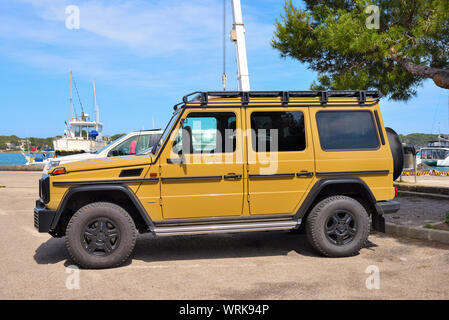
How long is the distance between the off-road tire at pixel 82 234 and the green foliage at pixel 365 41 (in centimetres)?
633

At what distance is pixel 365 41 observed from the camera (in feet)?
28.7

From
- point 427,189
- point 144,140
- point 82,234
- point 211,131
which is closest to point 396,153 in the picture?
point 211,131

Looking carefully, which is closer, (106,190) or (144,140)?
(106,190)

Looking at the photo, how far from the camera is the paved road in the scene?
13.7ft

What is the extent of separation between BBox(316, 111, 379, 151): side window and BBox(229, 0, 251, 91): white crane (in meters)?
5.74

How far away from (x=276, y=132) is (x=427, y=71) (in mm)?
5213

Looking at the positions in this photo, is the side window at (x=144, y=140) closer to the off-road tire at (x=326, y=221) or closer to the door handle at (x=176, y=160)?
the door handle at (x=176, y=160)

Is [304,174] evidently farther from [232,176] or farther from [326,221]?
[232,176]

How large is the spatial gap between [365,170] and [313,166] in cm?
76

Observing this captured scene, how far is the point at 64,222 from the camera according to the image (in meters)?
5.47

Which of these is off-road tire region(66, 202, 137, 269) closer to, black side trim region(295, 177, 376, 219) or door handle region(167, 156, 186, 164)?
door handle region(167, 156, 186, 164)

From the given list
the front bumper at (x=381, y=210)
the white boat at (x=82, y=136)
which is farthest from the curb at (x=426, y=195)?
the white boat at (x=82, y=136)
